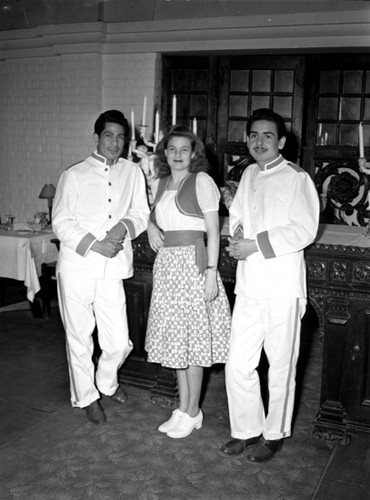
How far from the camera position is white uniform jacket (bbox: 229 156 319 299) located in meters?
3.13

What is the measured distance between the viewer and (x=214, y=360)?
11.7 ft

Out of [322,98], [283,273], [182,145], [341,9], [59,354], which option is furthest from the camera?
[322,98]

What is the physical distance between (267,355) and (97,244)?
45.0 inches

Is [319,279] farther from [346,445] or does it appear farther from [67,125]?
[67,125]

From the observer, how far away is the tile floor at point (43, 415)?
3.16m

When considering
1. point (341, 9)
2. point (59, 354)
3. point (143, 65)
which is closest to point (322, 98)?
point (341, 9)

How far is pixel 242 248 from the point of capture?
10.6 ft

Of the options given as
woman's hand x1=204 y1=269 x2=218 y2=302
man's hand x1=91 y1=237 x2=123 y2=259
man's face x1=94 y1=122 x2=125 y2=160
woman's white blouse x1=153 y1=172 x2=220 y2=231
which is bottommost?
woman's hand x1=204 y1=269 x2=218 y2=302

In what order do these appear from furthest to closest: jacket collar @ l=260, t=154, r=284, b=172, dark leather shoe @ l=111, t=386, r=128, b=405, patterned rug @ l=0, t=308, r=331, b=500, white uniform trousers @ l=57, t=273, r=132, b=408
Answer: dark leather shoe @ l=111, t=386, r=128, b=405
white uniform trousers @ l=57, t=273, r=132, b=408
jacket collar @ l=260, t=154, r=284, b=172
patterned rug @ l=0, t=308, r=331, b=500

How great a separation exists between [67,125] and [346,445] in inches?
193

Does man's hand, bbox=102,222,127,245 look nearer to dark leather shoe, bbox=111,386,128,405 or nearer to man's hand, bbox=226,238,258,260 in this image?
man's hand, bbox=226,238,258,260

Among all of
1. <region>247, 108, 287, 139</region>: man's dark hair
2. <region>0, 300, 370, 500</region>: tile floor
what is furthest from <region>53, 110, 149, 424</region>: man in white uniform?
<region>247, 108, 287, 139</region>: man's dark hair

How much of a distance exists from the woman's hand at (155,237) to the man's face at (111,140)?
0.49m

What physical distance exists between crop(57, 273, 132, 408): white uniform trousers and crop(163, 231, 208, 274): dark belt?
1.62 feet
